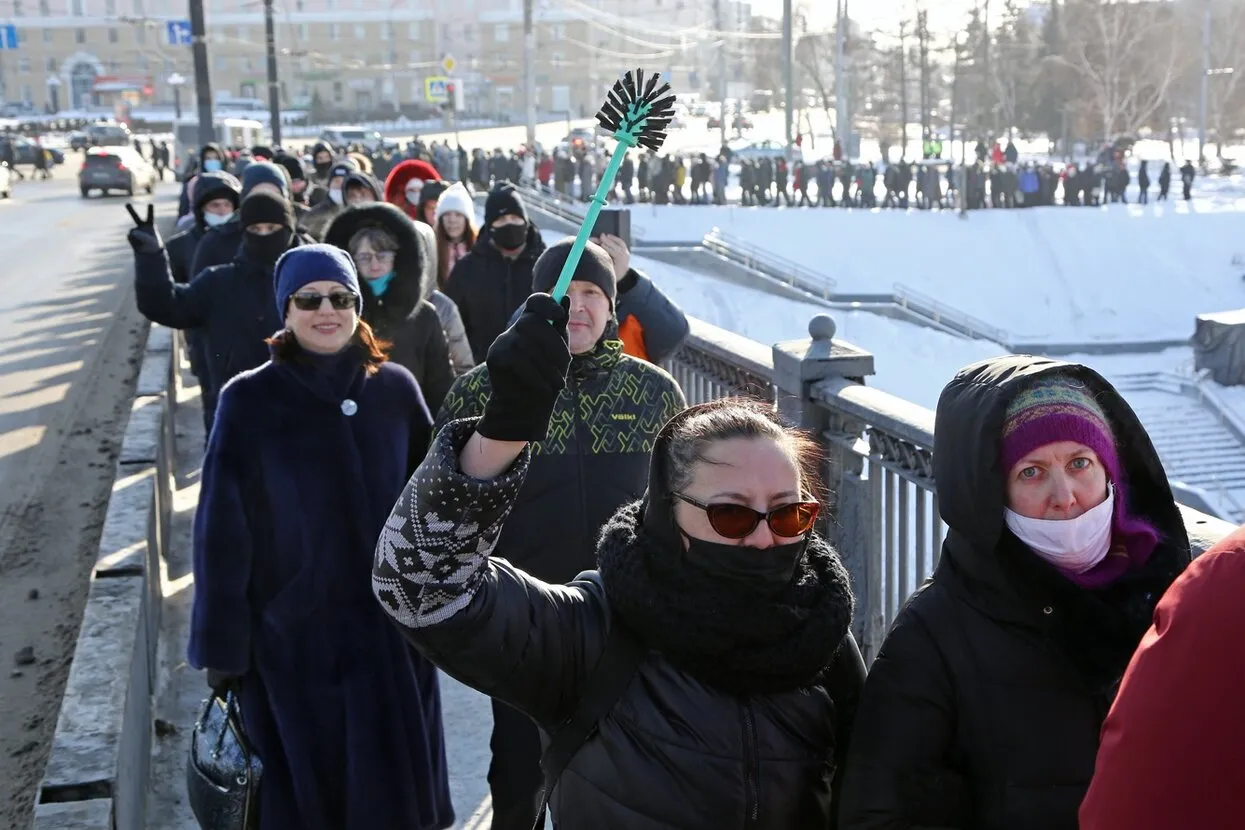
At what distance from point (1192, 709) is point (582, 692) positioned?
121 cm

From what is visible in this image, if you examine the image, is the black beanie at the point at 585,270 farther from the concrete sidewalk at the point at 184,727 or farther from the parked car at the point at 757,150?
the parked car at the point at 757,150

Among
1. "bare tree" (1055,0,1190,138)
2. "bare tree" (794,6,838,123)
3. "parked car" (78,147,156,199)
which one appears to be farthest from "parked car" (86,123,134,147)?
"bare tree" (1055,0,1190,138)

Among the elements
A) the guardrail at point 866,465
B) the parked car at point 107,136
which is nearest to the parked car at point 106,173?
the parked car at point 107,136

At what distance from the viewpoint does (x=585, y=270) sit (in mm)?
4469

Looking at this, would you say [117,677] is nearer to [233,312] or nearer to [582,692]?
[233,312]

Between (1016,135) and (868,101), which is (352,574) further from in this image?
(868,101)

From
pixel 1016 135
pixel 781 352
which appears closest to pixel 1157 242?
pixel 1016 135

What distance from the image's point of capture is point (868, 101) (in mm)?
86062

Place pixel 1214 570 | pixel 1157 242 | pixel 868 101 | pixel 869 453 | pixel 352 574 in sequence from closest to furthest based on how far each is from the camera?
1. pixel 1214 570
2. pixel 352 574
3. pixel 869 453
4. pixel 1157 242
5. pixel 868 101

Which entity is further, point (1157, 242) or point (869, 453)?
point (1157, 242)

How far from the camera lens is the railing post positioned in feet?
15.9

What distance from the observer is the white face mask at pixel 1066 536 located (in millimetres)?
2461

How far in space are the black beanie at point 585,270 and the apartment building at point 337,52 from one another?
106m

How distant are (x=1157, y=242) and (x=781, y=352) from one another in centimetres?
4433
